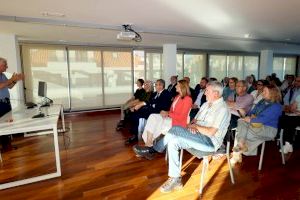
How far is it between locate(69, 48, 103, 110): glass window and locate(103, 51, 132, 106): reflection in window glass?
24cm

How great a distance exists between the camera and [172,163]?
2.50m

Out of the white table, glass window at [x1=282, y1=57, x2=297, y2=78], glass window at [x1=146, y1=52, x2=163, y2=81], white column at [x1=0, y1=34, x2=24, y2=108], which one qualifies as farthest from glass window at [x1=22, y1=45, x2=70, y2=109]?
glass window at [x1=282, y1=57, x2=297, y2=78]

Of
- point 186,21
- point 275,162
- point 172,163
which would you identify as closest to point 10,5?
point 186,21

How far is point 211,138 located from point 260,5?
1.92m

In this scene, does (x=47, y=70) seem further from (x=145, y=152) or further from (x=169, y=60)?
(x=145, y=152)

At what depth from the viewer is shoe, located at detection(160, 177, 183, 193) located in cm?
247

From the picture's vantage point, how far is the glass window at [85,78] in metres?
6.73

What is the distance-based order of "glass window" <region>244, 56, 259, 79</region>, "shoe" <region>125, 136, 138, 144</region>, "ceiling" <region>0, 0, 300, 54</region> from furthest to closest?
"glass window" <region>244, 56, 259, 79</region> < "shoe" <region>125, 136, 138, 144</region> < "ceiling" <region>0, 0, 300, 54</region>

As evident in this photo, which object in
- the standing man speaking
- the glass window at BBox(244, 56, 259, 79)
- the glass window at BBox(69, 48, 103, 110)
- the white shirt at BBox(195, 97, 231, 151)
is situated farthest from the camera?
the glass window at BBox(244, 56, 259, 79)

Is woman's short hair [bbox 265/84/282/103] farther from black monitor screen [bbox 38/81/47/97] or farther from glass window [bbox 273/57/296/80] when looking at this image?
glass window [bbox 273/57/296/80]

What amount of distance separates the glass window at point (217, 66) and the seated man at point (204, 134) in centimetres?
667

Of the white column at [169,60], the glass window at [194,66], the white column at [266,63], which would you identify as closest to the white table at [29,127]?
the white column at [169,60]

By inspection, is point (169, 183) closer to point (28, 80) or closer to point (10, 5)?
point (10, 5)

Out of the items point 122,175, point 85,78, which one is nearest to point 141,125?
point 122,175
